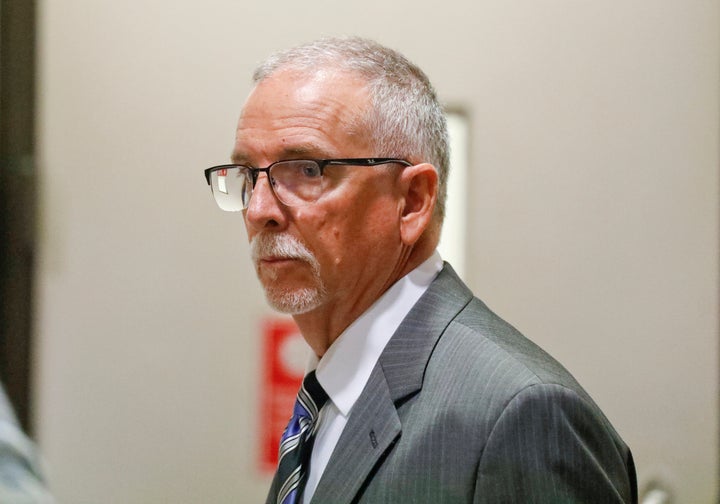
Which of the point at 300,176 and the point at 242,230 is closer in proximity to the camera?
the point at 300,176

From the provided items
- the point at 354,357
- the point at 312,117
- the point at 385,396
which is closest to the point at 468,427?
the point at 385,396

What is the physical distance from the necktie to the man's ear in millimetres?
248

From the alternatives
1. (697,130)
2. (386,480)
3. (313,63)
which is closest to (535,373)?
(386,480)

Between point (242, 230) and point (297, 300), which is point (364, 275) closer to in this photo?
point (297, 300)

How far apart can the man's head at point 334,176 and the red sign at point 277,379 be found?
1.72 ft

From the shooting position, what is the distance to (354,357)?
3.18 ft

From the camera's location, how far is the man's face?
0.93m

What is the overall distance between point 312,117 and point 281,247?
18 cm

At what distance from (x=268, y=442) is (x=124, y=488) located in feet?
1.17

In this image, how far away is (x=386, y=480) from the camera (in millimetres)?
820

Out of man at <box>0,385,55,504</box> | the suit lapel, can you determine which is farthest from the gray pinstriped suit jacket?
man at <box>0,385,55,504</box>

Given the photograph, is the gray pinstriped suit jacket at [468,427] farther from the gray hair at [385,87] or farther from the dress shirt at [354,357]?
the gray hair at [385,87]

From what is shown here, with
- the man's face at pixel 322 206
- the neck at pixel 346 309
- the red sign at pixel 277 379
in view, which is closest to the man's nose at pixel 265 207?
the man's face at pixel 322 206

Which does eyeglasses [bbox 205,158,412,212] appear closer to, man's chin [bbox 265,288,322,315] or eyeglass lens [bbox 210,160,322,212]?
eyeglass lens [bbox 210,160,322,212]
